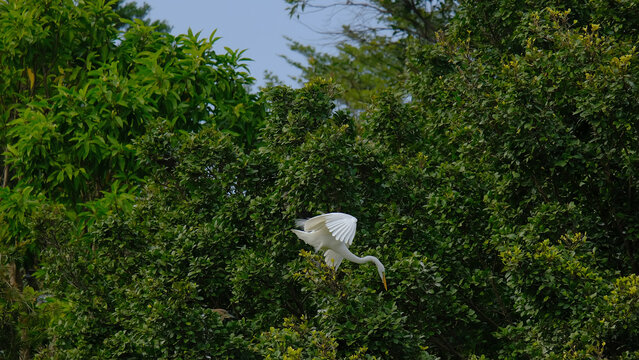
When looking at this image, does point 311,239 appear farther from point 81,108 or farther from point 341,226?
point 81,108

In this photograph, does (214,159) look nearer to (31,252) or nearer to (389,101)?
(389,101)

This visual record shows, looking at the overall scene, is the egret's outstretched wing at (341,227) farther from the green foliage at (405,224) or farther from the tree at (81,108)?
the tree at (81,108)

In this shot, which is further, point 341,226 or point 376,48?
point 376,48

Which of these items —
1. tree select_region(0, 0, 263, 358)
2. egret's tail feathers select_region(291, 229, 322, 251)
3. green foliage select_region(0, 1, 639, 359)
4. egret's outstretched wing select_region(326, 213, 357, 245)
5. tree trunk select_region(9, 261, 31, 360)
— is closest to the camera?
egret's outstretched wing select_region(326, 213, 357, 245)

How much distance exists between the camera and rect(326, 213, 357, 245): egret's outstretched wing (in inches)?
183

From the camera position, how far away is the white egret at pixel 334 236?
15.3 ft

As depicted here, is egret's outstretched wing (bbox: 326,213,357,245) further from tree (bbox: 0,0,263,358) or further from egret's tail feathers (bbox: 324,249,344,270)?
tree (bbox: 0,0,263,358)

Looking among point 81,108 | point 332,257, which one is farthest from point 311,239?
point 81,108

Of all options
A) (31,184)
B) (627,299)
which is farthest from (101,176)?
(627,299)

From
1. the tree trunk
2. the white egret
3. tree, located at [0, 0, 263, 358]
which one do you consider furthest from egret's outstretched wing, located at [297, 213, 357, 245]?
the tree trunk

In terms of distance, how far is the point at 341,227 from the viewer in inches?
183

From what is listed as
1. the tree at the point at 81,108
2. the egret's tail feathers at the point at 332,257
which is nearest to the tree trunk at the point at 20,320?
the tree at the point at 81,108

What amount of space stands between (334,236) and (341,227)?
0.29ft

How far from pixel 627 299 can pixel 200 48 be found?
17.8 feet
